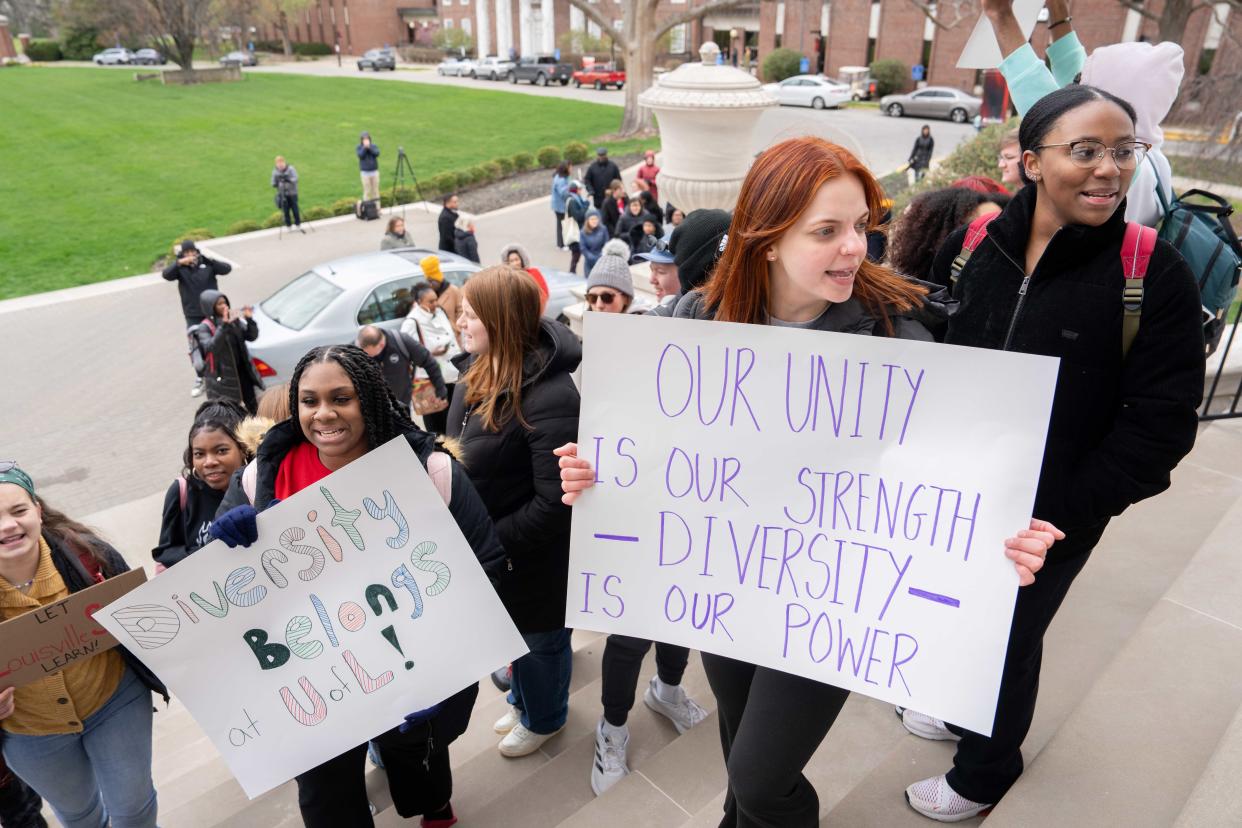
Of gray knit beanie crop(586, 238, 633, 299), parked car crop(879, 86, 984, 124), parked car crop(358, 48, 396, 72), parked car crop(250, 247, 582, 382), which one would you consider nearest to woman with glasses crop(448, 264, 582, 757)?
gray knit beanie crop(586, 238, 633, 299)

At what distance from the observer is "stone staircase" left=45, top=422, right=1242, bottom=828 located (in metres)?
2.34

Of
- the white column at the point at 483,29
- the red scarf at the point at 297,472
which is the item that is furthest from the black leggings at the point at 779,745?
the white column at the point at 483,29

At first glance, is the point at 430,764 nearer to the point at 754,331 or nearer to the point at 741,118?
the point at 754,331

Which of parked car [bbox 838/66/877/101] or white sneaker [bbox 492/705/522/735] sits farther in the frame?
parked car [bbox 838/66/877/101]

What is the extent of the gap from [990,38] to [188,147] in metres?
31.2

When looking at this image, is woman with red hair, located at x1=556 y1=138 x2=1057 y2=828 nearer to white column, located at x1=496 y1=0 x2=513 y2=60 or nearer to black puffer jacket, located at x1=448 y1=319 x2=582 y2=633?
black puffer jacket, located at x1=448 y1=319 x2=582 y2=633

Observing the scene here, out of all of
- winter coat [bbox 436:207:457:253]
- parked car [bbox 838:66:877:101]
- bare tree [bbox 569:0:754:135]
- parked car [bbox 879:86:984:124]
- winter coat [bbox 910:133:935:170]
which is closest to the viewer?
winter coat [bbox 436:207:457:253]

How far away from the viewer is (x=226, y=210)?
838 inches

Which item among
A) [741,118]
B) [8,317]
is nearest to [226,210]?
[8,317]

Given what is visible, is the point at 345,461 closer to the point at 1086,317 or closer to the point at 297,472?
the point at 297,472

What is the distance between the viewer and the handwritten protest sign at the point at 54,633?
2471 millimetres

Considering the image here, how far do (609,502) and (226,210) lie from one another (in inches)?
870

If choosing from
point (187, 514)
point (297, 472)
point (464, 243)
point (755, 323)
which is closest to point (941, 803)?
point (755, 323)

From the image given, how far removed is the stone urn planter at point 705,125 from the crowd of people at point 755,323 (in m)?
4.69
